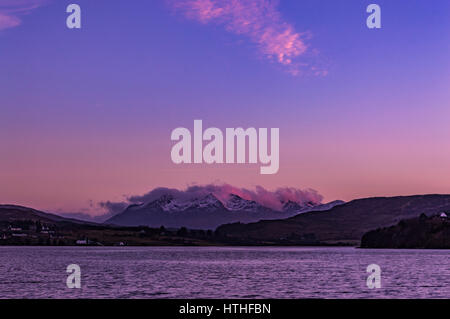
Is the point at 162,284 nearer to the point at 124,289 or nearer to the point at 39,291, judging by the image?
the point at 124,289

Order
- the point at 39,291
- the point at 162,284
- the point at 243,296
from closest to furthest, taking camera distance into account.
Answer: the point at 243,296 < the point at 39,291 < the point at 162,284

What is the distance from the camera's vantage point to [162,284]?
107 m
